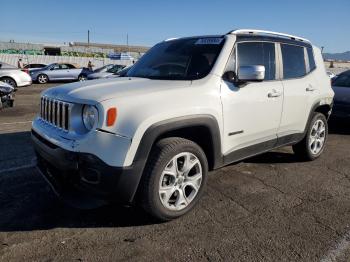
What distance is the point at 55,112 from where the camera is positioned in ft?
12.0

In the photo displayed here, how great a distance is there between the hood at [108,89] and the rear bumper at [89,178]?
0.49m

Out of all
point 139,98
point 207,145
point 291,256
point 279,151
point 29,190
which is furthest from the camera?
point 279,151

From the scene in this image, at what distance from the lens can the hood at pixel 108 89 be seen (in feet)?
10.8

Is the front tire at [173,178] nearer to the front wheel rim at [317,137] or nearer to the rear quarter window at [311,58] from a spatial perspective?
the front wheel rim at [317,137]

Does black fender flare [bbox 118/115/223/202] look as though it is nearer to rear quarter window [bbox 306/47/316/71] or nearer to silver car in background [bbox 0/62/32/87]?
rear quarter window [bbox 306/47/316/71]

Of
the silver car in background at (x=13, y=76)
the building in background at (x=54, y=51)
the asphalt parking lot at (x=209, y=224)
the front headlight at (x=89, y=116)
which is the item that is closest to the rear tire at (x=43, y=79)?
the silver car in background at (x=13, y=76)

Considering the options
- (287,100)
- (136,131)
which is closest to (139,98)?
(136,131)

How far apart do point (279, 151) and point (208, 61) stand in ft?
9.77

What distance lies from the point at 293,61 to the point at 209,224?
9.10ft

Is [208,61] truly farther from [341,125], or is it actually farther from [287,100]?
[341,125]

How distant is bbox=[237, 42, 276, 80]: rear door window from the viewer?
14.1 ft

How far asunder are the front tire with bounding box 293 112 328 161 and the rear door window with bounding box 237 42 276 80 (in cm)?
137

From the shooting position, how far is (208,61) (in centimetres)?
405

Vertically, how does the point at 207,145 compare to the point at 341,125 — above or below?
above
